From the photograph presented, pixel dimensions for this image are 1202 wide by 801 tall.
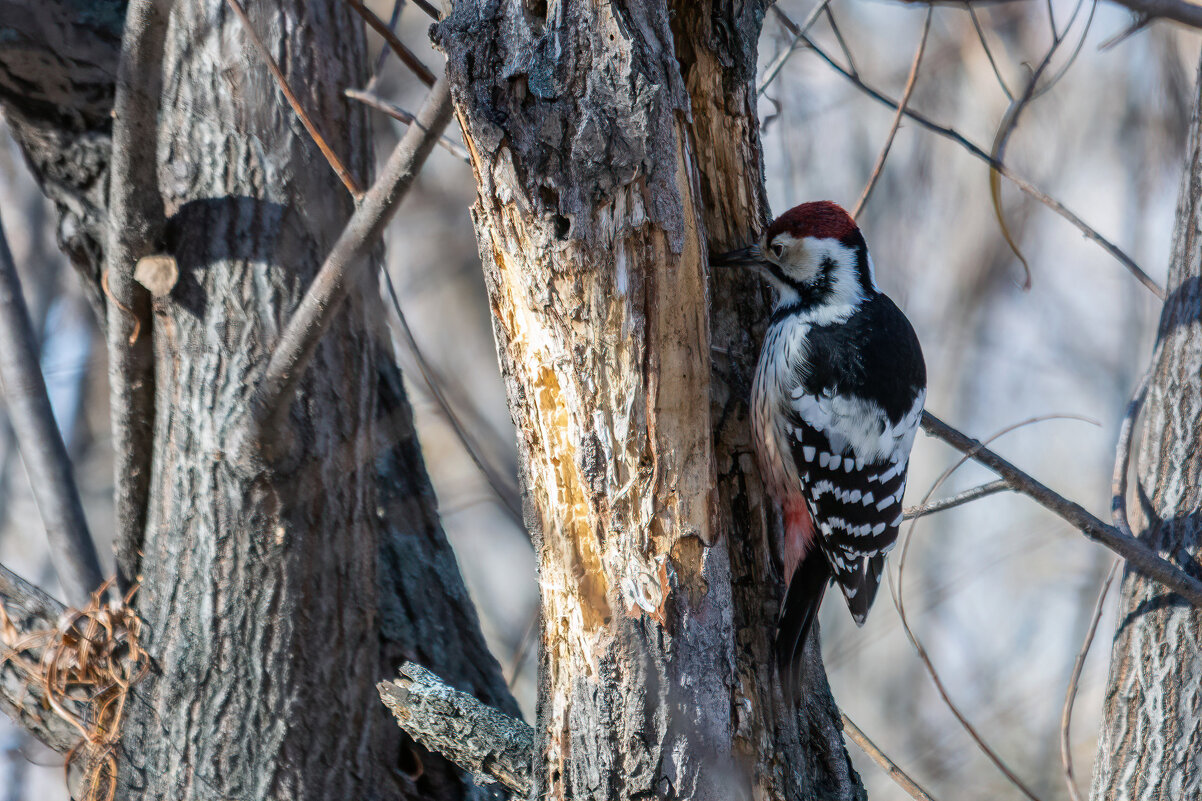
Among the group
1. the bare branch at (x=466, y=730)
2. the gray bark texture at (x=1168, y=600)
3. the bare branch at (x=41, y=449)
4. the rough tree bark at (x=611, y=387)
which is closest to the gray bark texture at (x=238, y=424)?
the bare branch at (x=41, y=449)

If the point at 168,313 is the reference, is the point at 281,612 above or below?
below

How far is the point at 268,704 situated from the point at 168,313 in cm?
97

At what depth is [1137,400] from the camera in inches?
96.1

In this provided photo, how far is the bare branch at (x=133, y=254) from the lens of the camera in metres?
1.96

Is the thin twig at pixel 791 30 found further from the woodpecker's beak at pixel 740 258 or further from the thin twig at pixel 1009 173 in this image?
the woodpecker's beak at pixel 740 258

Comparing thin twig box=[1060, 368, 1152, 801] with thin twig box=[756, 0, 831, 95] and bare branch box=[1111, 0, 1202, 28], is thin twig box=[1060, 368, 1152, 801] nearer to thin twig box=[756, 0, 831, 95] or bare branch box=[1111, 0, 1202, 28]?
thin twig box=[756, 0, 831, 95]

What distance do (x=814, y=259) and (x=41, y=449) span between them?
83.8 inches

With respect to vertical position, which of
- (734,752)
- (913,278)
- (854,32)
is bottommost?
(734,752)

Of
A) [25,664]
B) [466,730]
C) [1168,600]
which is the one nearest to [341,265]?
[466,730]

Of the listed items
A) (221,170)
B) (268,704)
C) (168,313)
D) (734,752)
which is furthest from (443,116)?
(268,704)

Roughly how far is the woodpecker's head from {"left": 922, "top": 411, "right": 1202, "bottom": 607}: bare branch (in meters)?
0.48

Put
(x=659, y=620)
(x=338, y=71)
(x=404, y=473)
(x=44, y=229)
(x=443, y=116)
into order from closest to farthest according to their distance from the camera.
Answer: (x=659, y=620) → (x=443, y=116) → (x=338, y=71) → (x=404, y=473) → (x=44, y=229)

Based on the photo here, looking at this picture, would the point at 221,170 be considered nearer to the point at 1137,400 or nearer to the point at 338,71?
the point at 338,71

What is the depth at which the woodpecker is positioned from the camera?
229cm
